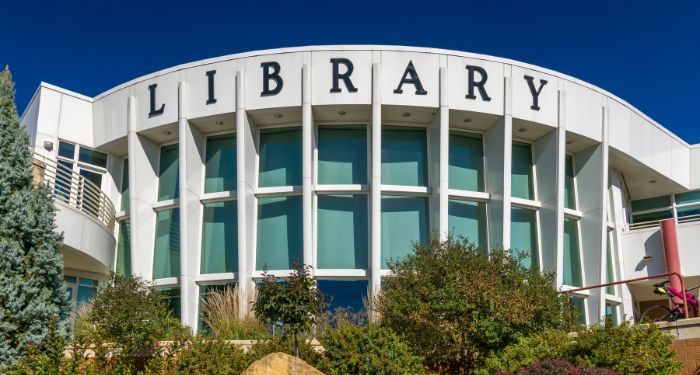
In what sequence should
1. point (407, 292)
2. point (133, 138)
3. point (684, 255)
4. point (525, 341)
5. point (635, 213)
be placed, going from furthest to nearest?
point (635, 213)
point (684, 255)
point (133, 138)
point (407, 292)
point (525, 341)

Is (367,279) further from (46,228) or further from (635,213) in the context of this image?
(635,213)

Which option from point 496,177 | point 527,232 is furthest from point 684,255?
point 496,177

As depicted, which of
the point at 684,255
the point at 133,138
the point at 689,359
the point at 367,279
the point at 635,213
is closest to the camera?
the point at 689,359

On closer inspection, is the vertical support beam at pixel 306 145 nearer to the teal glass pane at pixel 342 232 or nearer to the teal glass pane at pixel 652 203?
the teal glass pane at pixel 342 232

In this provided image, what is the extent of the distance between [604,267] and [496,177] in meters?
4.97

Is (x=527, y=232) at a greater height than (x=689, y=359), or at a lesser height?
greater

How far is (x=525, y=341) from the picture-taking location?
49.9ft

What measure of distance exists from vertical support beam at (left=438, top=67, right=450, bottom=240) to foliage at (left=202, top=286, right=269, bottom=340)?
6428mm

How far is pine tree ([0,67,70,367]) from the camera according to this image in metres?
15.5

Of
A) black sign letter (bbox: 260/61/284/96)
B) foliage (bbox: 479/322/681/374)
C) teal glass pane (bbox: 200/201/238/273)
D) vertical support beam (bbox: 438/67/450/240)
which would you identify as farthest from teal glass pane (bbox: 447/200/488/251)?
foliage (bbox: 479/322/681/374)

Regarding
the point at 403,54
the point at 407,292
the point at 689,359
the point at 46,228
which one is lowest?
the point at 689,359

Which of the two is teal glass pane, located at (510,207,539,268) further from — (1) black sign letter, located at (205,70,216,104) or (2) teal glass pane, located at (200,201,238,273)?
(1) black sign letter, located at (205,70,216,104)

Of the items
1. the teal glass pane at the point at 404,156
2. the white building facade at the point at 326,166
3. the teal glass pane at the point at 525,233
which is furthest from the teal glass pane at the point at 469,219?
the teal glass pane at the point at 404,156

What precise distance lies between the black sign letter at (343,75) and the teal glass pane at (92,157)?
30.2 ft
